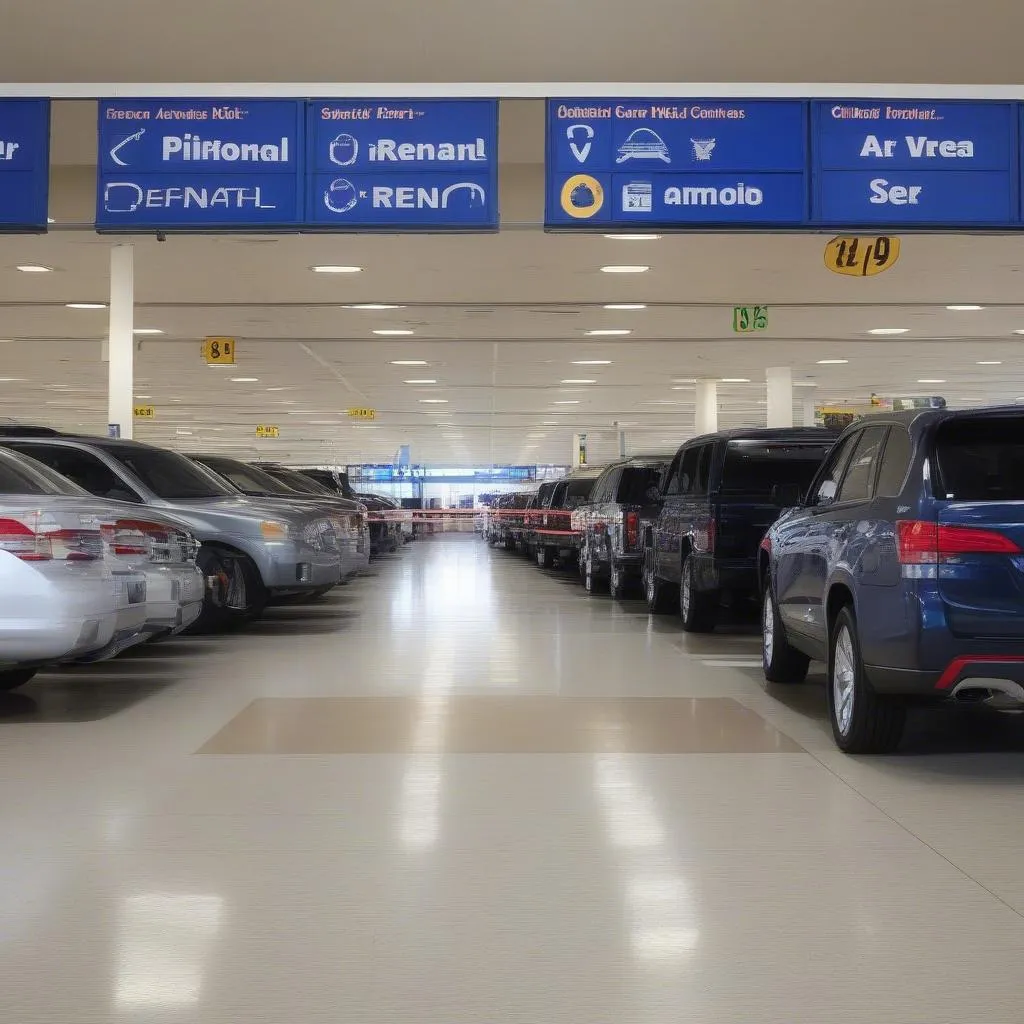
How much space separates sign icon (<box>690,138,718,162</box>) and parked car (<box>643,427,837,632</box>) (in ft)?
9.34

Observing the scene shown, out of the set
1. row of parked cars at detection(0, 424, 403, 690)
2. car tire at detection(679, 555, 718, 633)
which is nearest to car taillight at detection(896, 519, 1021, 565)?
row of parked cars at detection(0, 424, 403, 690)

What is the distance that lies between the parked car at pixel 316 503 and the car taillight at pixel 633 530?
349 cm

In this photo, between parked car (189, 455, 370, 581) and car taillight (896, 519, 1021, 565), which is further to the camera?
parked car (189, 455, 370, 581)

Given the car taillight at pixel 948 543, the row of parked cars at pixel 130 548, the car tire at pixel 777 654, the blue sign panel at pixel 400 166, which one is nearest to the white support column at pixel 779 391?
the row of parked cars at pixel 130 548

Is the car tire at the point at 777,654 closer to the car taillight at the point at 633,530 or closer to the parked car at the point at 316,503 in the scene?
the parked car at the point at 316,503

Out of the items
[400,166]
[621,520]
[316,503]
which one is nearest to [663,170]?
[400,166]

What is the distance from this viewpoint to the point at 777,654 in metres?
10.3

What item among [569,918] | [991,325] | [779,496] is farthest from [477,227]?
[991,325]

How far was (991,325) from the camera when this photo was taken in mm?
24734

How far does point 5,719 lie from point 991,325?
20457mm

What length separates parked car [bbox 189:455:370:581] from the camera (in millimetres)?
16062

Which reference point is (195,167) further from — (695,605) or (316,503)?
(695,605)

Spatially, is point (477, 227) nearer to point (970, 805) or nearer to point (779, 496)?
point (779, 496)

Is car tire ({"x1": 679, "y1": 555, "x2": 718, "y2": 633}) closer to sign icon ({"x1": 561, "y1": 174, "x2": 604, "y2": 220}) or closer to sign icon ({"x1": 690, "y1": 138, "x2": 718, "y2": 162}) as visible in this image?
sign icon ({"x1": 561, "y1": 174, "x2": 604, "y2": 220})
